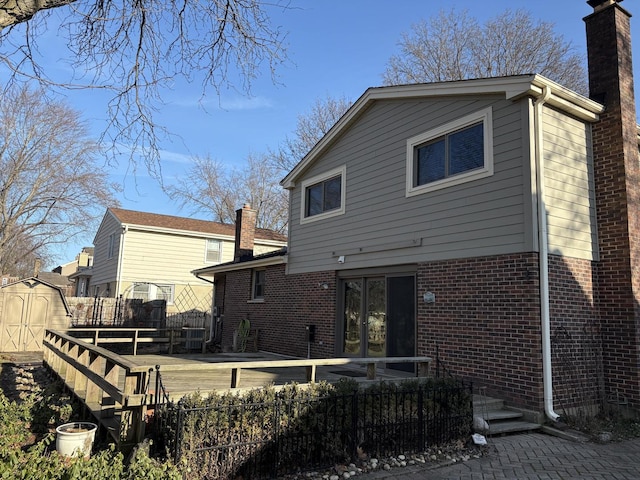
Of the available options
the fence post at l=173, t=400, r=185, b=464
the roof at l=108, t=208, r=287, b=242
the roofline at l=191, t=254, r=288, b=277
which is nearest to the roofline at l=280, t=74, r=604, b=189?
the roofline at l=191, t=254, r=288, b=277

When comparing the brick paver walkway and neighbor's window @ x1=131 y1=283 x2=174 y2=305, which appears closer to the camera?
the brick paver walkway

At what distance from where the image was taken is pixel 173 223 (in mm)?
24781

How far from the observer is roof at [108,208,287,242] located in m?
Answer: 23.6

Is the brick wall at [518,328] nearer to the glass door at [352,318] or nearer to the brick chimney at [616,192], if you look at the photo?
the brick chimney at [616,192]

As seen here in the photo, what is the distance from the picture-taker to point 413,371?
30.9 feet

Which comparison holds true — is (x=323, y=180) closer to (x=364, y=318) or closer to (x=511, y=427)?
(x=364, y=318)

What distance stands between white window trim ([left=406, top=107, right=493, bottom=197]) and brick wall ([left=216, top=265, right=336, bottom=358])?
352cm

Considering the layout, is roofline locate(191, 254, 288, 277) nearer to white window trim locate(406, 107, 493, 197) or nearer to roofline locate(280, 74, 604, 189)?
white window trim locate(406, 107, 493, 197)

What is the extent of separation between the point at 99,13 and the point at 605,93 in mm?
8440

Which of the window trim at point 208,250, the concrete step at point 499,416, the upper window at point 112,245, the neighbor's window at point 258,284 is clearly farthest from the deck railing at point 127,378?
the upper window at point 112,245

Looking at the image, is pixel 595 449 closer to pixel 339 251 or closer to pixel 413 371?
pixel 413 371

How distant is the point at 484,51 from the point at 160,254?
18.7 metres

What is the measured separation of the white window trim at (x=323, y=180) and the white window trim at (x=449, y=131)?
238 cm

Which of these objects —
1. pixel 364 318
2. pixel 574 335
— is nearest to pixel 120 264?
pixel 364 318
